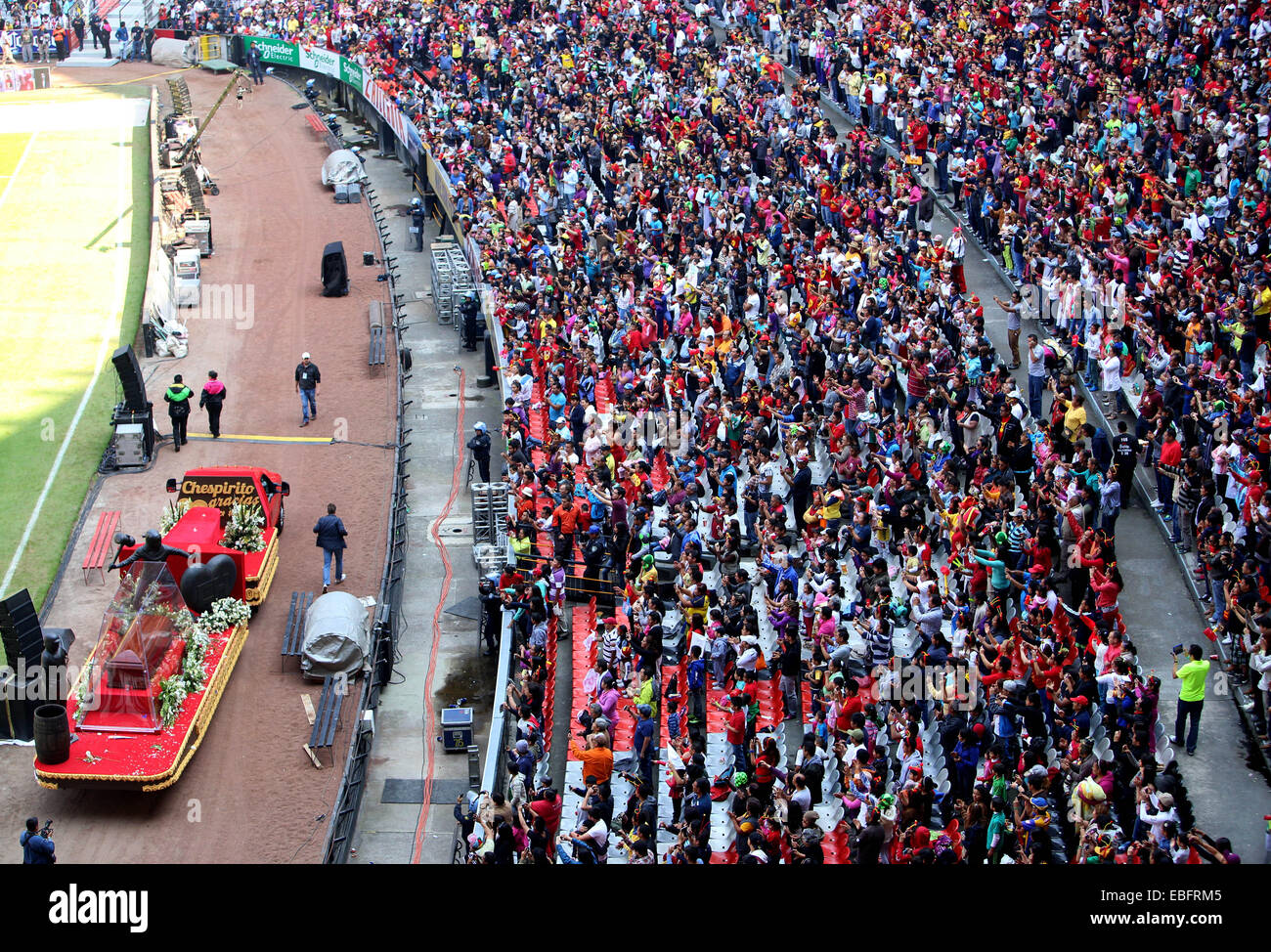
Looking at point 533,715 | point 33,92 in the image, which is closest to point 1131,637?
point 533,715

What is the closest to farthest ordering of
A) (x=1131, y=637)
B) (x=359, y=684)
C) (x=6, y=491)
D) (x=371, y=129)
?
(x=1131, y=637), (x=359, y=684), (x=6, y=491), (x=371, y=129)

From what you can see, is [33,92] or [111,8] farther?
[111,8]

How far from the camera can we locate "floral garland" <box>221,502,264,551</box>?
24.8 meters

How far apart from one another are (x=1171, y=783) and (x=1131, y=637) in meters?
5.56

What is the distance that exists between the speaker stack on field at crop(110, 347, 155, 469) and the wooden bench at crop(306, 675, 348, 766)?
31.8ft

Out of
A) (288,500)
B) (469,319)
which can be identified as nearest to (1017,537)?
(288,500)

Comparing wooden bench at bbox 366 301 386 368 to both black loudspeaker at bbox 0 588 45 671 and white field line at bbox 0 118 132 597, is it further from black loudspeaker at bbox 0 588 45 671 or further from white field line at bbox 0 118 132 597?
black loudspeaker at bbox 0 588 45 671

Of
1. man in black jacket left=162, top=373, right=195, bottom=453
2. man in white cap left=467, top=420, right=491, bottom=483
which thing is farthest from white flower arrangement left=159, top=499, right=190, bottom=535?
man in white cap left=467, top=420, right=491, bottom=483

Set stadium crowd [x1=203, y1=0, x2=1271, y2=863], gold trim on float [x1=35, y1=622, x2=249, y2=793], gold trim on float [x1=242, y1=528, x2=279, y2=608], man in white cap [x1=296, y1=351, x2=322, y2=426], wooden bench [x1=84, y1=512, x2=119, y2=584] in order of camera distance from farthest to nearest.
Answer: man in white cap [x1=296, y1=351, x2=322, y2=426] → wooden bench [x1=84, y1=512, x2=119, y2=584] → gold trim on float [x1=242, y1=528, x2=279, y2=608] → gold trim on float [x1=35, y1=622, x2=249, y2=793] → stadium crowd [x1=203, y1=0, x2=1271, y2=863]

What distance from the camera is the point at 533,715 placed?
20.3 metres

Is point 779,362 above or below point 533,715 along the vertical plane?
above

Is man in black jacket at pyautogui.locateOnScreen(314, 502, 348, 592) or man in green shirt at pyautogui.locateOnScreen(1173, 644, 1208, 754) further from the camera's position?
man in black jacket at pyautogui.locateOnScreen(314, 502, 348, 592)

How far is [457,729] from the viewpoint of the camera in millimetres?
22391

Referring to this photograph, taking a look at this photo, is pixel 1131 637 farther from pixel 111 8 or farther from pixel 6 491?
pixel 111 8
